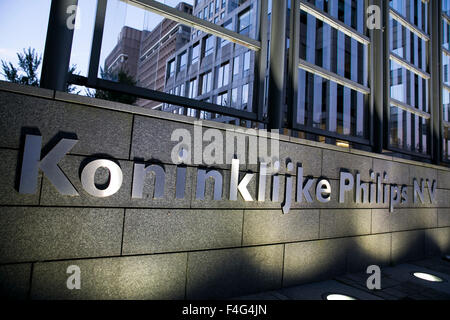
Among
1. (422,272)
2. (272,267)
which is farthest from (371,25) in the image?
(272,267)

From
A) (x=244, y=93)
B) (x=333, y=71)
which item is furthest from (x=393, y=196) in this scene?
(x=244, y=93)

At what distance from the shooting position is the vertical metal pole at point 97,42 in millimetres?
3654

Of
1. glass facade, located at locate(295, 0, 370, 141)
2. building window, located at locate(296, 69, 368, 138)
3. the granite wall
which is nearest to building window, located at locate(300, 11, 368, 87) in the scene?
glass facade, located at locate(295, 0, 370, 141)

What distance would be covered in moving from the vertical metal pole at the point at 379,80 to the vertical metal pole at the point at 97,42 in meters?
6.38

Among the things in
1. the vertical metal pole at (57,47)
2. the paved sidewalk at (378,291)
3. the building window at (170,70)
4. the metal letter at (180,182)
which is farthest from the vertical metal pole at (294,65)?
the building window at (170,70)

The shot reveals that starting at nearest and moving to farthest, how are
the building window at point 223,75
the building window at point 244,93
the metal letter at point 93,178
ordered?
the metal letter at point 93,178, the building window at point 244,93, the building window at point 223,75

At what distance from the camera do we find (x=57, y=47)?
3.41 metres

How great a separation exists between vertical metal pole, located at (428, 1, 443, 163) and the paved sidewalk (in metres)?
4.60

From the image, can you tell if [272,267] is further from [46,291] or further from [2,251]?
[2,251]

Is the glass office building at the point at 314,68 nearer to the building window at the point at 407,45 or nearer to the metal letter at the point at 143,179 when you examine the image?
the building window at the point at 407,45

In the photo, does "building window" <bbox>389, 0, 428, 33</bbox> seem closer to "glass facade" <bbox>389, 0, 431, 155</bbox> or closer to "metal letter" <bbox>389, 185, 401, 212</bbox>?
"glass facade" <bbox>389, 0, 431, 155</bbox>

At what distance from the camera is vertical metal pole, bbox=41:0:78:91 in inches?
132

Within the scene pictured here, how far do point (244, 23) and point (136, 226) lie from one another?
4.44m
